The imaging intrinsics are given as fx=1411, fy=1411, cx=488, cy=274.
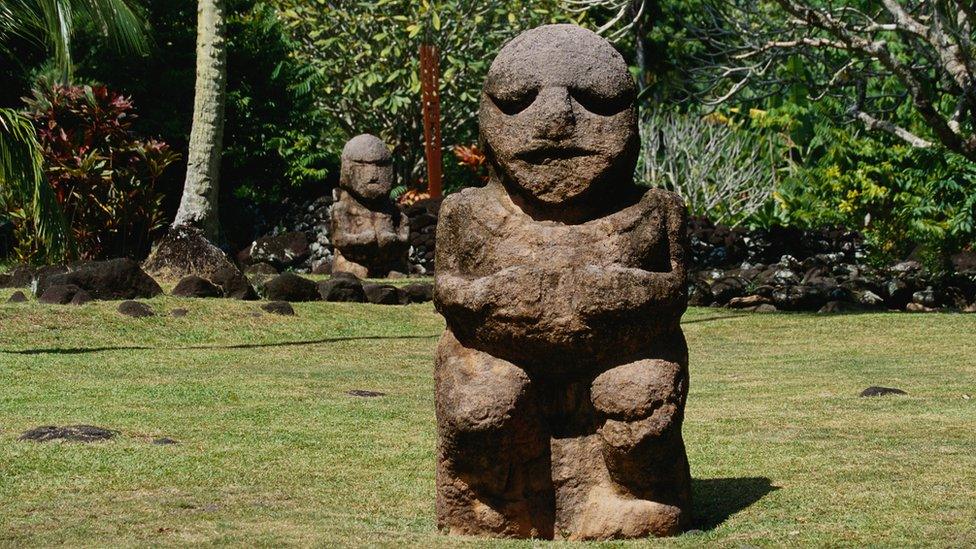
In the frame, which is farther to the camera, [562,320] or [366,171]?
[366,171]

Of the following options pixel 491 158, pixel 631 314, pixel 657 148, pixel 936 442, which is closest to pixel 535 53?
pixel 491 158

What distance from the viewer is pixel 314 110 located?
27016 mm

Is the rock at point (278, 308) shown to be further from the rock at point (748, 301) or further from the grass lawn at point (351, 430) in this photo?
the rock at point (748, 301)

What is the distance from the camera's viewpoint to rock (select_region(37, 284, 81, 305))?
14.3m

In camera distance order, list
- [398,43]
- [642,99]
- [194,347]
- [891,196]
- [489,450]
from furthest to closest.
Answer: [642,99]
[398,43]
[891,196]
[194,347]
[489,450]

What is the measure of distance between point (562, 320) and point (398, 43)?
22.6 metres

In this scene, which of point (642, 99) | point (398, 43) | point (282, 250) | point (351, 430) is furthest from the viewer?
point (642, 99)

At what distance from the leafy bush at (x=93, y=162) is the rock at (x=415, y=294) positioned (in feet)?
14.1

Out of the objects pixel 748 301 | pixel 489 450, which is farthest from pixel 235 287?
pixel 489 450

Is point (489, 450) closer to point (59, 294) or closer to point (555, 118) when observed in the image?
point (555, 118)

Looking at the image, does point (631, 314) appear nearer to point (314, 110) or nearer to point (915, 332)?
point (915, 332)

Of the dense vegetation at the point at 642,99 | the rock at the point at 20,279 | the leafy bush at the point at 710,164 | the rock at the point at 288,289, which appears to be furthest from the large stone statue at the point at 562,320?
the leafy bush at the point at 710,164

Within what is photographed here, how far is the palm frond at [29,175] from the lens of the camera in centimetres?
1184

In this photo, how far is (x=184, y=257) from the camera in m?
17.0
